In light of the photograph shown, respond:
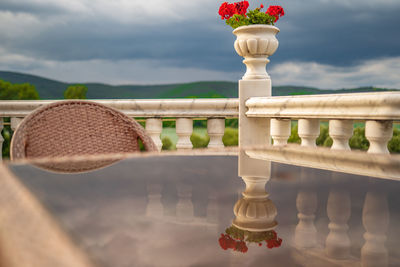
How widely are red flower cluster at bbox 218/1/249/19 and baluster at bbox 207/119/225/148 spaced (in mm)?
1022

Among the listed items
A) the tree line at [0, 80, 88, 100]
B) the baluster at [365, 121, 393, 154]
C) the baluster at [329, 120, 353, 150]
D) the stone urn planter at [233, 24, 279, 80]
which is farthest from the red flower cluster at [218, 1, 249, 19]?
the tree line at [0, 80, 88, 100]

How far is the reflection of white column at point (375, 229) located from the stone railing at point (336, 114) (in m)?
0.90

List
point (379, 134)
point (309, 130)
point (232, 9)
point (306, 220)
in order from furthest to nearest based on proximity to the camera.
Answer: point (232, 9)
point (309, 130)
point (379, 134)
point (306, 220)

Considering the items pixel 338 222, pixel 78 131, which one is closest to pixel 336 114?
pixel 78 131

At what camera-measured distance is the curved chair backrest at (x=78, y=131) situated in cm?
166

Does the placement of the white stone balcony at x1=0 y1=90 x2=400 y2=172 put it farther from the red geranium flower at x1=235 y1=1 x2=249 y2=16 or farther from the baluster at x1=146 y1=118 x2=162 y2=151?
the red geranium flower at x1=235 y1=1 x2=249 y2=16

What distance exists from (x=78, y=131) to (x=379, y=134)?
70.4 inches

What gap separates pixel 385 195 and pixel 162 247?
0.52 metres

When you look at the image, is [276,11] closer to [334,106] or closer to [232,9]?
[232,9]

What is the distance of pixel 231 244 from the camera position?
0.45m

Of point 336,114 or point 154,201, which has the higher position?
point 336,114

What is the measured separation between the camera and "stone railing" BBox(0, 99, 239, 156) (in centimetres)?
326

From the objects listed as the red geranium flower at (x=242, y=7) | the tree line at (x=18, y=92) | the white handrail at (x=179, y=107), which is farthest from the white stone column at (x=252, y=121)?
the tree line at (x=18, y=92)

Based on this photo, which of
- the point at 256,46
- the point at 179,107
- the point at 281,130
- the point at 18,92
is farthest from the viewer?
the point at 18,92
